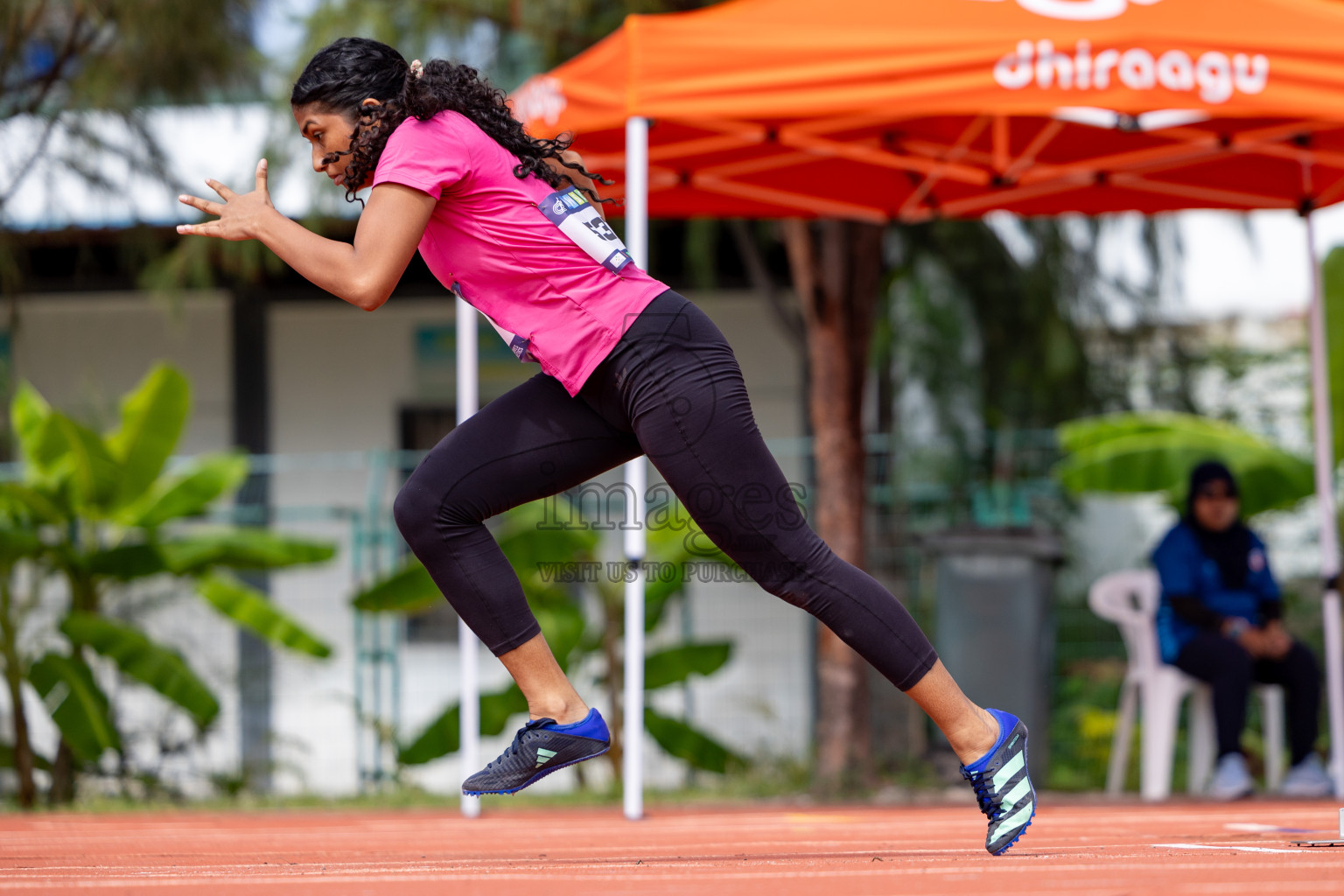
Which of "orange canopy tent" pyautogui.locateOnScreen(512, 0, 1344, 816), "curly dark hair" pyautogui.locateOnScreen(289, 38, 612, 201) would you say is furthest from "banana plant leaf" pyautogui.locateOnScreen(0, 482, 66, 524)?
"curly dark hair" pyautogui.locateOnScreen(289, 38, 612, 201)

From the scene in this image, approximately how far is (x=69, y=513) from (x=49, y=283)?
3300 mm

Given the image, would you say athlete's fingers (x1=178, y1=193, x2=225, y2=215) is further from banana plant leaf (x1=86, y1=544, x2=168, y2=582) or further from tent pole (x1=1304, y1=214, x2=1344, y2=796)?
banana plant leaf (x1=86, y1=544, x2=168, y2=582)

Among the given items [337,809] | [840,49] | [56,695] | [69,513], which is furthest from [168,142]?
[840,49]

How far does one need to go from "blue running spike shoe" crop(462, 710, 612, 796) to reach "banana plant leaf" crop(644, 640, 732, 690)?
14.4 feet

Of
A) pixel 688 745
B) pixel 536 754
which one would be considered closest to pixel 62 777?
pixel 688 745

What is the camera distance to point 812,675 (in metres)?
8.03

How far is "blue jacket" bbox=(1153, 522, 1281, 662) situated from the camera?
564 cm

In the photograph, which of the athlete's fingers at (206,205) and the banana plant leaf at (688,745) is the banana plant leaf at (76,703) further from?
the athlete's fingers at (206,205)

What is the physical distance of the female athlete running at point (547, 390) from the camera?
2471mm

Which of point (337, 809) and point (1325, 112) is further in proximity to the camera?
point (337, 809)

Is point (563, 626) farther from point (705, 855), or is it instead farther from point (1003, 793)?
point (1003, 793)

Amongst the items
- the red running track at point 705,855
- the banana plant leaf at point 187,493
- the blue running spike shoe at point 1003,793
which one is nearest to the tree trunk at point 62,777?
the banana plant leaf at point 187,493

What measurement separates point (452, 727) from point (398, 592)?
3.00ft

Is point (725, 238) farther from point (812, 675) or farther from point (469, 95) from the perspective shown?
point (469, 95)
